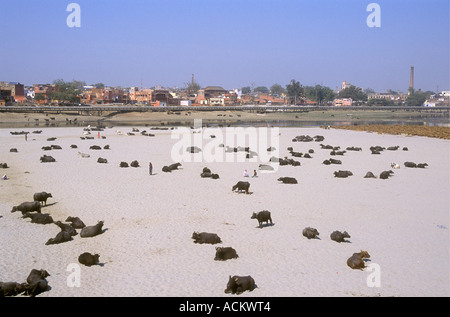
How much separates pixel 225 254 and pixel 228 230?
7.14 ft

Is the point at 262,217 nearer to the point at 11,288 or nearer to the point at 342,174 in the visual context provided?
the point at 11,288

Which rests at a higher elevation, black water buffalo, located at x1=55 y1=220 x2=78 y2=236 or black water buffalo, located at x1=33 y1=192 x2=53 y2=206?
black water buffalo, located at x1=33 y1=192 x2=53 y2=206

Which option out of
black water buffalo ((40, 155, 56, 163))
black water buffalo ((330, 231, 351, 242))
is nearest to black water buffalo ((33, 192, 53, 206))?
black water buffalo ((330, 231, 351, 242))

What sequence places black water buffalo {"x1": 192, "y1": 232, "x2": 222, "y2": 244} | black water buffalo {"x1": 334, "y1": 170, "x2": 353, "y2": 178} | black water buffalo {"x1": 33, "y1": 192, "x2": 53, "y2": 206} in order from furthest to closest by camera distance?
1. black water buffalo {"x1": 334, "y1": 170, "x2": 353, "y2": 178}
2. black water buffalo {"x1": 33, "y1": 192, "x2": 53, "y2": 206}
3. black water buffalo {"x1": 192, "y1": 232, "x2": 222, "y2": 244}

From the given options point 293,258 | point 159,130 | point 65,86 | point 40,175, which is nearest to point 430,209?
point 293,258

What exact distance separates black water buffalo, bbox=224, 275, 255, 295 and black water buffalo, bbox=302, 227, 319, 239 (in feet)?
11.8

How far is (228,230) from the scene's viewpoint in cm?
1253

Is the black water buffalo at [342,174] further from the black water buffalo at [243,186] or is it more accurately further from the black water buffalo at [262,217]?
the black water buffalo at [262,217]

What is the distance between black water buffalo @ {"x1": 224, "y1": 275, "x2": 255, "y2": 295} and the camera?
28.3ft

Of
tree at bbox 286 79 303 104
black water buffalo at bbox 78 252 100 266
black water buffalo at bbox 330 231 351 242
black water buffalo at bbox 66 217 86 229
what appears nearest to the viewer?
black water buffalo at bbox 78 252 100 266

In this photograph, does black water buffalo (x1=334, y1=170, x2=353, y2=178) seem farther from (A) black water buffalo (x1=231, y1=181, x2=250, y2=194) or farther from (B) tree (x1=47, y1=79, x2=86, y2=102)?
(B) tree (x1=47, y1=79, x2=86, y2=102)

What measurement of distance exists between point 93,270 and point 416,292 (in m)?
6.95
